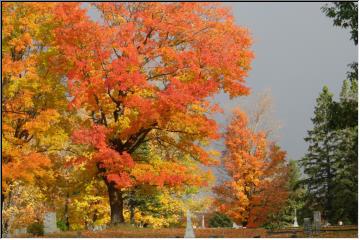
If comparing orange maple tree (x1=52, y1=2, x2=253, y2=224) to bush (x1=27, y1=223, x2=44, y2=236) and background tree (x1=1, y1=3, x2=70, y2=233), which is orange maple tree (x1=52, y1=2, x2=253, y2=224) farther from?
bush (x1=27, y1=223, x2=44, y2=236)

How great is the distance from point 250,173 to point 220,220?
693 inches

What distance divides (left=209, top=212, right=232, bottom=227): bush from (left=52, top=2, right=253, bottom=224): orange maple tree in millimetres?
27771

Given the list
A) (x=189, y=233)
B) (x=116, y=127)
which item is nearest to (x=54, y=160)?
(x=116, y=127)

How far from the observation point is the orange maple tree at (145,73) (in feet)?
74.0

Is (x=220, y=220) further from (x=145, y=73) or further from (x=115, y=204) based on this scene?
(x=145, y=73)

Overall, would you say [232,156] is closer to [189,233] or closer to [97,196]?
[97,196]

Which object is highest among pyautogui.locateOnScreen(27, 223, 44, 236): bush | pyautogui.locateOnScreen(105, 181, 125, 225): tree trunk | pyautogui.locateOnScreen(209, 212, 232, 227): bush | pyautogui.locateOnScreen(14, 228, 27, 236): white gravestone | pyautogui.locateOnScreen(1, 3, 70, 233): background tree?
pyautogui.locateOnScreen(1, 3, 70, 233): background tree

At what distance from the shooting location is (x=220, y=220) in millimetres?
53094

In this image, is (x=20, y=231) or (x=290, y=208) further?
(x=290, y=208)

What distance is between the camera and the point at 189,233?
2123cm

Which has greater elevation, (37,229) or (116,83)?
(116,83)

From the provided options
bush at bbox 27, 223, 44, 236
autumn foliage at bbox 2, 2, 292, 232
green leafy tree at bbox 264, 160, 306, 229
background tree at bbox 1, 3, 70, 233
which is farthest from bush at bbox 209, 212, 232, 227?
bush at bbox 27, 223, 44, 236

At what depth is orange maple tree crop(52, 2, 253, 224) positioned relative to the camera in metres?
22.6

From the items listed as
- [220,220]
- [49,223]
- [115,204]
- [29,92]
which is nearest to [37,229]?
[49,223]
